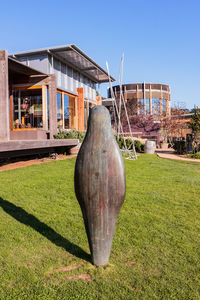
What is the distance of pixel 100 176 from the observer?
7.71ft

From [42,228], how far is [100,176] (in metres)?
1.75

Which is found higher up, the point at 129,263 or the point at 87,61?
the point at 87,61

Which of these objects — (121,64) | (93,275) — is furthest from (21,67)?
(93,275)

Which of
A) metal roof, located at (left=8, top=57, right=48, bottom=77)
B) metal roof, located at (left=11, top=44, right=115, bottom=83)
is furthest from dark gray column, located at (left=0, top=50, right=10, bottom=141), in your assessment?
metal roof, located at (left=11, top=44, right=115, bottom=83)

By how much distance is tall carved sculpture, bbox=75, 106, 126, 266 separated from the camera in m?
2.36

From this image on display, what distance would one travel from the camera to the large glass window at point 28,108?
15.2m

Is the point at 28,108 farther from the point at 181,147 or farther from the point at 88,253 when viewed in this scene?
the point at 88,253

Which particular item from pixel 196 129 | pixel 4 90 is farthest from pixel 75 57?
pixel 4 90

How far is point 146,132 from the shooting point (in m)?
32.6

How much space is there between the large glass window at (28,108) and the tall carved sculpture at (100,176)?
1328 cm

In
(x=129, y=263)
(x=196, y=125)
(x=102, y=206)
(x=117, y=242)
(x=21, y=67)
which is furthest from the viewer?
(x=196, y=125)

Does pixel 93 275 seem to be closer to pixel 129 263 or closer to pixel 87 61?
pixel 129 263

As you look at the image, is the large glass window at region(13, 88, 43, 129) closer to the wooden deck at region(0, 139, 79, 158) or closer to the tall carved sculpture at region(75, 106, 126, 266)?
the wooden deck at region(0, 139, 79, 158)

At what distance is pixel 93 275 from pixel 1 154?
6.78 m
